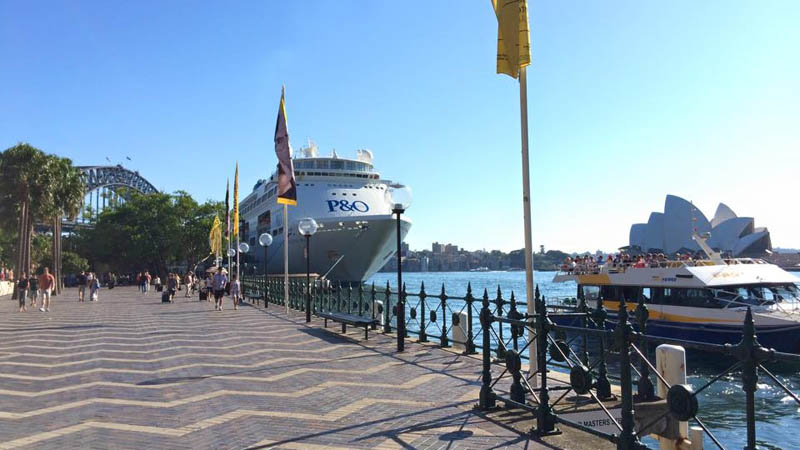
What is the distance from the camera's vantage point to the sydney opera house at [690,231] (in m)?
81.8

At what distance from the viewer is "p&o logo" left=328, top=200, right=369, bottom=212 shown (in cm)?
4578

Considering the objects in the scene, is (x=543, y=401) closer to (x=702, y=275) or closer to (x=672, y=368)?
(x=672, y=368)

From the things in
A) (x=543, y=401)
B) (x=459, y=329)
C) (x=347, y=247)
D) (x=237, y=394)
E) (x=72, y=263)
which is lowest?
(x=237, y=394)

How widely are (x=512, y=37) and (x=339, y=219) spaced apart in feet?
119

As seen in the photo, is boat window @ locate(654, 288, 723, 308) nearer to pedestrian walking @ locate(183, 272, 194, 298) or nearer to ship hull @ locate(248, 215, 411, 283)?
ship hull @ locate(248, 215, 411, 283)

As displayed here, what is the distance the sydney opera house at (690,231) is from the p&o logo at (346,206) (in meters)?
56.5

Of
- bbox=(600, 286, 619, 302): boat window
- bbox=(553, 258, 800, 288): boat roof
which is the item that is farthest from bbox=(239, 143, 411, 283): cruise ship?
bbox=(553, 258, 800, 288): boat roof

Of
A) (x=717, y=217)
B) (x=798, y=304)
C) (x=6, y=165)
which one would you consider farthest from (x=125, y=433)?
(x=717, y=217)

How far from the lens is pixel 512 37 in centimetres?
728

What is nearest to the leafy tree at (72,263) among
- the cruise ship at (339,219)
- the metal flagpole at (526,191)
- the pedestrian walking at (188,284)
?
the cruise ship at (339,219)

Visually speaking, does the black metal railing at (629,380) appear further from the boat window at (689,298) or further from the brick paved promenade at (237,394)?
the boat window at (689,298)

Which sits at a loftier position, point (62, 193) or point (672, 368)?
point (62, 193)

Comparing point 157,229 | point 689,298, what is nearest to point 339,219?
point 689,298

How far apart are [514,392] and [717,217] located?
294 feet
